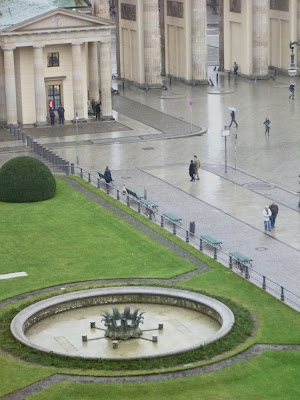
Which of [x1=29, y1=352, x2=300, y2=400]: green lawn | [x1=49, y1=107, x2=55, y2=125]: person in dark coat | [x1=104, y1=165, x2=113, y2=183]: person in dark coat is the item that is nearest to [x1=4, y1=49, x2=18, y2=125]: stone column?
[x1=49, y1=107, x2=55, y2=125]: person in dark coat

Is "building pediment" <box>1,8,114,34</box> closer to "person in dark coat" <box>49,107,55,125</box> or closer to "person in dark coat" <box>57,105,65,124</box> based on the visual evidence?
"person in dark coat" <box>57,105,65,124</box>

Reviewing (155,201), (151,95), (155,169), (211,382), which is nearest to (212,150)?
(155,169)

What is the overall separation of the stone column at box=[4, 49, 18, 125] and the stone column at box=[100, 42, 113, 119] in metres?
6.30

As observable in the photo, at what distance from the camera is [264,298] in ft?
148

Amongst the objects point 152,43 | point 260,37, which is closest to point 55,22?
point 152,43

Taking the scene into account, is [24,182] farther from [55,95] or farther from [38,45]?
[55,95]

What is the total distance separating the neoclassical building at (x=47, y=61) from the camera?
80625 mm

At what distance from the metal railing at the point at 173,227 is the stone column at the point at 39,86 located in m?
3.67

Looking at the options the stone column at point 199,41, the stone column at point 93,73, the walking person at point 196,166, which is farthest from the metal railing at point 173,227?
the stone column at point 199,41

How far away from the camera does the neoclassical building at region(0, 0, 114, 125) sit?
3174 inches

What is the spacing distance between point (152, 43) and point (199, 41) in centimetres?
418

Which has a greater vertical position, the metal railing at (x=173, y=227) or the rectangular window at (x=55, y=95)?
the rectangular window at (x=55, y=95)

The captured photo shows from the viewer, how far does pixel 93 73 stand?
8712 cm

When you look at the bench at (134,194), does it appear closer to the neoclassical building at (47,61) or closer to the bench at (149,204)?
the bench at (149,204)
